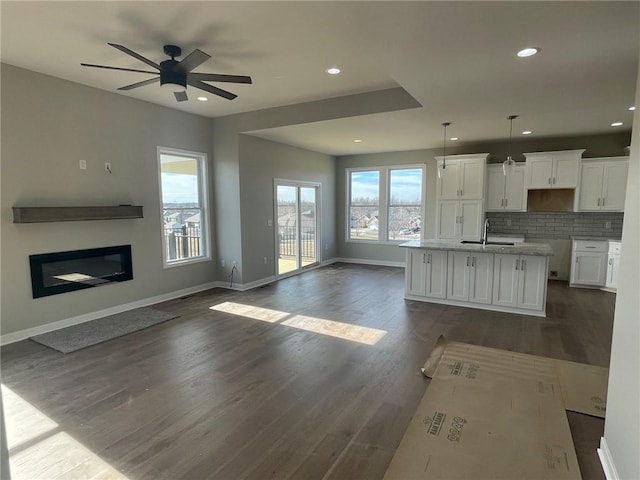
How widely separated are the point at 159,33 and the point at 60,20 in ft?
2.44

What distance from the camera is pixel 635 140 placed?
6.46 feet

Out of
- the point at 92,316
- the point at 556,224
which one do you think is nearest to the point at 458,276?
the point at 556,224

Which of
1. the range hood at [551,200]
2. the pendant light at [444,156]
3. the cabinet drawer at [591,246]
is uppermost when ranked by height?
the pendant light at [444,156]

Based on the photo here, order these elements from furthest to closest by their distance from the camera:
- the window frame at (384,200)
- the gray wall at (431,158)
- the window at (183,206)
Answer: the window frame at (384,200) → the gray wall at (431,158) → the window at (183,206)

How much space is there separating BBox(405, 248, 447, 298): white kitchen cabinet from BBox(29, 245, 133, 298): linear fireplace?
418 centimetres

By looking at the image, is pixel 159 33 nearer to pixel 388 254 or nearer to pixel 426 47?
pixel 426 47

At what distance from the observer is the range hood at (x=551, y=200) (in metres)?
6.85

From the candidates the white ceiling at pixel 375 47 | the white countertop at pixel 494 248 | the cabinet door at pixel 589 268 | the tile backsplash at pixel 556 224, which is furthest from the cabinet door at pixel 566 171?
the white countertop at pixel 494 248

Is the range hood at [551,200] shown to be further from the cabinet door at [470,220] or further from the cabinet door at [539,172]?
the cabinet door at [470,220]

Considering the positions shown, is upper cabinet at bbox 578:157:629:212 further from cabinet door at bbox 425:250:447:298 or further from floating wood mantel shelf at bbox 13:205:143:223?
floating wood mantel shelf at bbox 13:205:143:223

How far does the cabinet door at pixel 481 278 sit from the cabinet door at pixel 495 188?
2.55 meters

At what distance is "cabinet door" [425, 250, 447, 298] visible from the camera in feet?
17.4

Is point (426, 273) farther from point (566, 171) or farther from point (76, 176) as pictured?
point (76, 176)

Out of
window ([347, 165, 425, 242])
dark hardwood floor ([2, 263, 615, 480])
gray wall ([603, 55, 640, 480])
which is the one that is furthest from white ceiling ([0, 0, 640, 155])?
window ([347, 165, 425, 242])
